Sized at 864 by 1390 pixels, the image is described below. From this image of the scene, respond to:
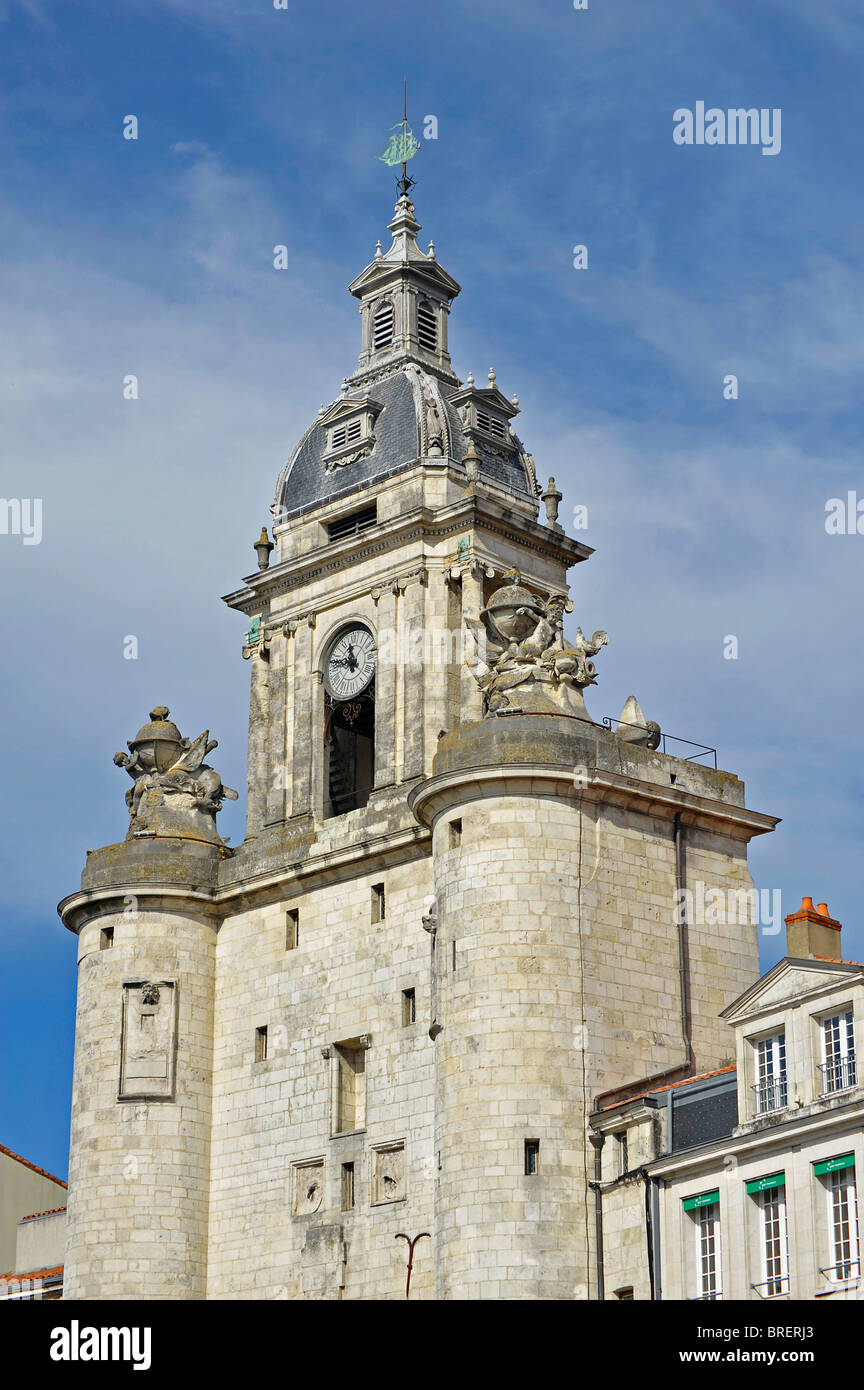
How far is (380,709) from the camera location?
5934 centimetres

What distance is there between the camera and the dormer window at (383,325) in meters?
66.2

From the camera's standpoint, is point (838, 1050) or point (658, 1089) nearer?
point (838, 1050)

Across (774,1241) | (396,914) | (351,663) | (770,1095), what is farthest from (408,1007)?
(774,1241)

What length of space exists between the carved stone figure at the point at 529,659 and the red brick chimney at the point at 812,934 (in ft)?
25.1

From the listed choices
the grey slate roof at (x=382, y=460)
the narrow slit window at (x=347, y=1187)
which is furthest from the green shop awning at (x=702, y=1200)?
the grey slate roof at (x=382, y=460)

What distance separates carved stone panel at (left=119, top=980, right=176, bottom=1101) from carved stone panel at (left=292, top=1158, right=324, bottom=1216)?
4.13m

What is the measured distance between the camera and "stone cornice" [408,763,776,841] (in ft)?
166

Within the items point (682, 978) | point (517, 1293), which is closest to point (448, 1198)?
point (517, 1293)

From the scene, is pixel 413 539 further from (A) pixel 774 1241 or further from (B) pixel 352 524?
(A) pixel 774 1241

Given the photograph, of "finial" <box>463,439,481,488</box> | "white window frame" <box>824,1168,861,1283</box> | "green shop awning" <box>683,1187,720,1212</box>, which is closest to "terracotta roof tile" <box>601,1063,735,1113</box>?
"green shop awning" <box>683,1187,720,1212</box>

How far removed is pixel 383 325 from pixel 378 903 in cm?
1824

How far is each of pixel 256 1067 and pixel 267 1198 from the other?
3142 millimetres

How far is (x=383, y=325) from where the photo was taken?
66.6m
